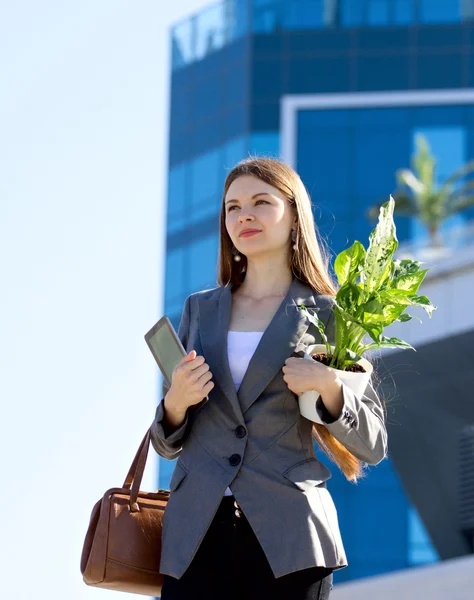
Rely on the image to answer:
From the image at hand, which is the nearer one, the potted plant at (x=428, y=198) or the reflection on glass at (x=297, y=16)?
the potted plant at (x=428, y=198)

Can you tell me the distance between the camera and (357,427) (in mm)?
4352

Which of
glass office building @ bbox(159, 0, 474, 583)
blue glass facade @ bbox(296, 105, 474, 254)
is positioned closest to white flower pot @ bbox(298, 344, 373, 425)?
glass office building @ bbox(159, 0, 474, 583)

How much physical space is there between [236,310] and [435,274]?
582 inches

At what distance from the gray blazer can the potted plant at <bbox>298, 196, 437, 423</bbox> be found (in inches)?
3.7

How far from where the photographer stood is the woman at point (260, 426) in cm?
427

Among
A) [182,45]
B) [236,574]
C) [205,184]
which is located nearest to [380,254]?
[236,574]

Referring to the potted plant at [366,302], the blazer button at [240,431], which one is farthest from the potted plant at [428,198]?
the blazer button at [240,431]

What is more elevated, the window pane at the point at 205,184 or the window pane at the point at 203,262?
the window pane at the point at 205,184

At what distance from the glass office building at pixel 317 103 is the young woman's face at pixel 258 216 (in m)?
30.9

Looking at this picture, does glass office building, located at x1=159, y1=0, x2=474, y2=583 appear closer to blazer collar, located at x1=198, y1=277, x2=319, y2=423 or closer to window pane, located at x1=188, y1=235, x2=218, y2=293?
window pane, located at x1=188, y1=235, x2=218, y2=293

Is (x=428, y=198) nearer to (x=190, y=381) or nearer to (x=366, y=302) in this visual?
(x=366, y=302)

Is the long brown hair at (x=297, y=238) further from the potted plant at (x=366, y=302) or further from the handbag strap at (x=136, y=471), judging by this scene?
the handbag strap at (x=136, y=471)

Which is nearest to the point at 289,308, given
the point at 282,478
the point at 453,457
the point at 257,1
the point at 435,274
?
the point at 282,478

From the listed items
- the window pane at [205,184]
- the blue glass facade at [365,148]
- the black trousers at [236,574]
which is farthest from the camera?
the window pane at [205,184]
